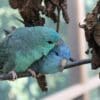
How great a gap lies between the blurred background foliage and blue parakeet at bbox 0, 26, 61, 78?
504 millimetres

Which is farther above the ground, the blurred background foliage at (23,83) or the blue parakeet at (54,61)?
the blue parakeet at (54,61)

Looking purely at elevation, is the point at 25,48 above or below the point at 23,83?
above

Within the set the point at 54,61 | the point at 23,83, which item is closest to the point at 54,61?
the point at 54,61

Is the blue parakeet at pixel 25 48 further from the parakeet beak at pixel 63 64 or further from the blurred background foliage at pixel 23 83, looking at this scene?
the blurred background foliage at pixel 23 83

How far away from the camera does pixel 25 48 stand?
1.50 ft

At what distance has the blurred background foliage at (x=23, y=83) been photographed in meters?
1.08

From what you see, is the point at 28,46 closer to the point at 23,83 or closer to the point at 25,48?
the point at 25,48

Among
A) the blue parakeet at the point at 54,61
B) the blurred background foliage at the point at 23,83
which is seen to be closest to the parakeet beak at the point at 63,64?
the blue parakeet at the point at 54,61

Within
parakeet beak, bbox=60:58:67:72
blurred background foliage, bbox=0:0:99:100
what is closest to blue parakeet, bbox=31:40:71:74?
parakeet beak, bbox=60:58:67:72

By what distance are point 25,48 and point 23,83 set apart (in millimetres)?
767

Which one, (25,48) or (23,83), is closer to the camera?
(25,48)

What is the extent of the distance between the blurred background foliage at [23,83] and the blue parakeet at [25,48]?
50 centimetres

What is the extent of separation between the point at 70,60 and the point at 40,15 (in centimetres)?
11

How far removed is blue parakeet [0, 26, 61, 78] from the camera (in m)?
0.45
